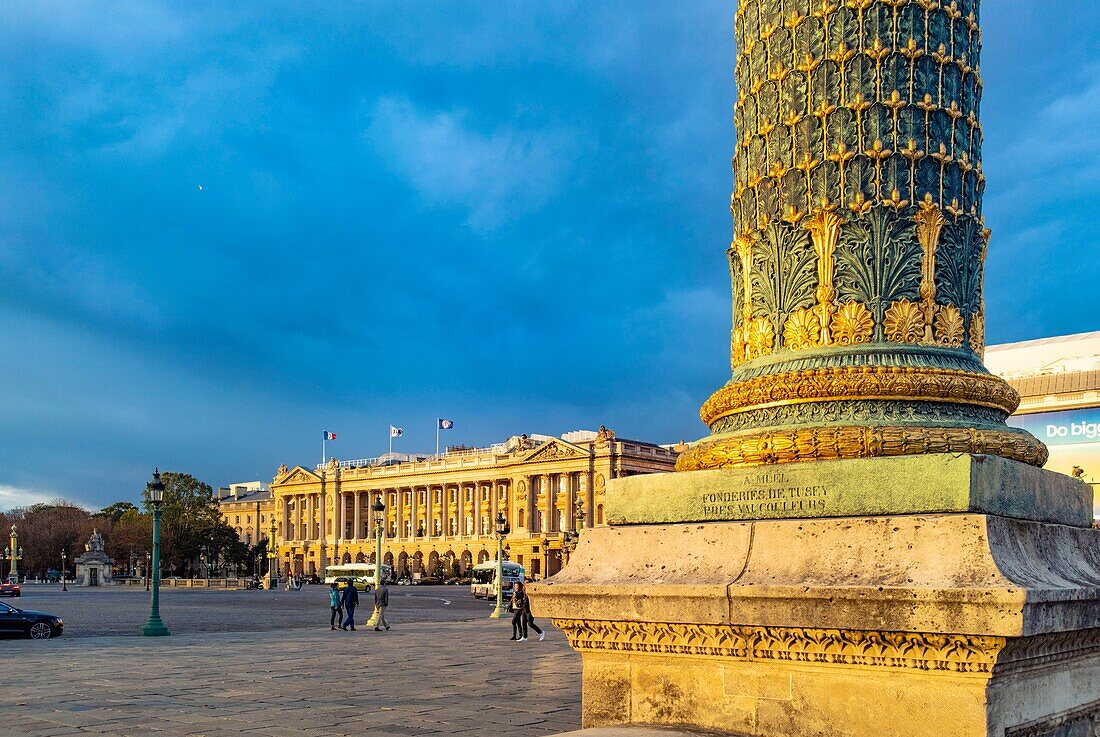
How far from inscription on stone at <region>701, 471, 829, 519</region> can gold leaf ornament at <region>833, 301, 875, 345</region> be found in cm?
86

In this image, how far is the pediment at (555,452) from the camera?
129 metres

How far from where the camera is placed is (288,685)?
1576 centimetres

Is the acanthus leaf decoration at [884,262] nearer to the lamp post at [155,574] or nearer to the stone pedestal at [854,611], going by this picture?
the stone pedestal at [854,611]

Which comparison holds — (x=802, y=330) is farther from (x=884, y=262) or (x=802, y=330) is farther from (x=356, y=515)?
(x=356, y=515)

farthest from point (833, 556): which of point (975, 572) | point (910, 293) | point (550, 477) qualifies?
point (550, 477)

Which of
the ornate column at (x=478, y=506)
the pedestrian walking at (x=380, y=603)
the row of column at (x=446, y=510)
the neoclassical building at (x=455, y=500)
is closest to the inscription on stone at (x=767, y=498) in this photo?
the pedestrian walking at (x=380, y=603)

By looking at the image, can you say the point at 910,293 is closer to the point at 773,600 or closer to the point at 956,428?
the point at 956,428

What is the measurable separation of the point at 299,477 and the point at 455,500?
3087cm

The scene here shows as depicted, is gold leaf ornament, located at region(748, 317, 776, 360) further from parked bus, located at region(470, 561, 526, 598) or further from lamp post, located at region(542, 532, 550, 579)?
lamp post, located at region(542, 532, 550, 579)

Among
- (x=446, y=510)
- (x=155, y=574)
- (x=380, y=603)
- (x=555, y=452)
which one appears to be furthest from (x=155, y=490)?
(x=446, y=510)

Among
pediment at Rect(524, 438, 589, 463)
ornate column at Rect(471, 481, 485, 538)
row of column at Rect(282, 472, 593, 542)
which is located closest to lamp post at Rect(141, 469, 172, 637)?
row of column at Rect(282, 472, 593, 542)

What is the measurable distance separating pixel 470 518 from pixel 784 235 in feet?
468

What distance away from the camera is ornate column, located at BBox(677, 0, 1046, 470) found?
18.5ft

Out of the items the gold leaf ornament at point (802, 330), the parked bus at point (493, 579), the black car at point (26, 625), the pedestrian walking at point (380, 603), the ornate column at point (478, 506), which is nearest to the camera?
the gold leaf ornament at point (802, 330)
